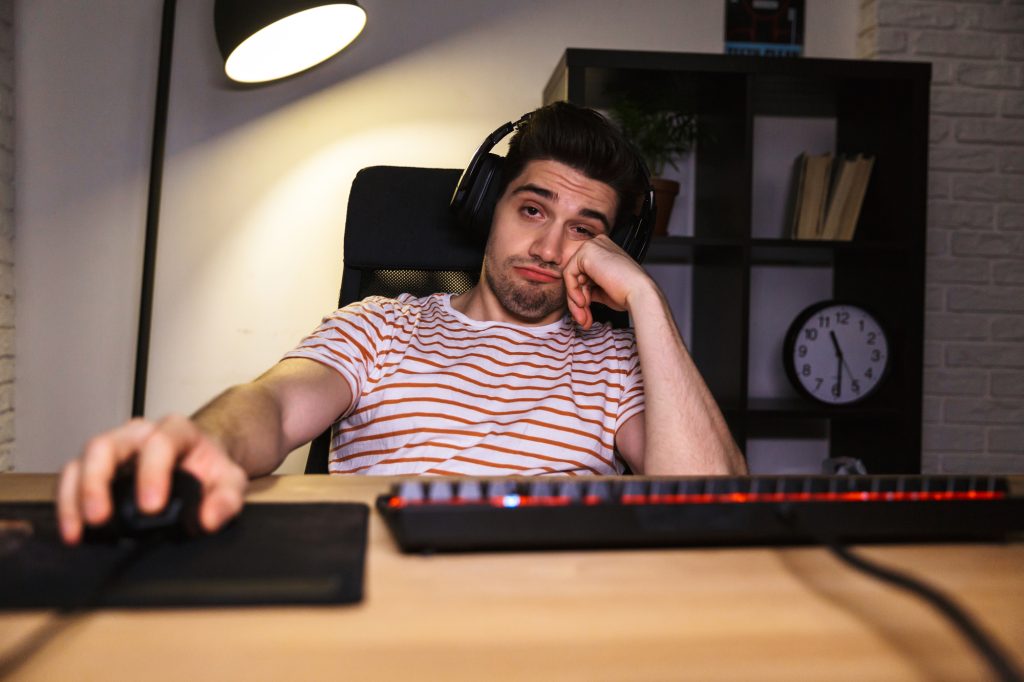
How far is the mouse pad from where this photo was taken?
0.39 metres

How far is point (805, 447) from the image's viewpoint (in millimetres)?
2352

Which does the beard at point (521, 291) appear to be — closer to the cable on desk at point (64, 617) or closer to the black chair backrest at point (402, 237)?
the black chair backrest at point (402, 237)

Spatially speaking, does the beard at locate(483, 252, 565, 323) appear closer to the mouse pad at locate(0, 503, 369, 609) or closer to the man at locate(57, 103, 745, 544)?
the man at locate(57, 103, 745, 544)

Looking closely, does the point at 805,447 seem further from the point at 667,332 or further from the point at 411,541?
the point at 411,541

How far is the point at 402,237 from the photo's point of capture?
4.86ft

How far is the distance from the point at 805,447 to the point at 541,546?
2.03 meters

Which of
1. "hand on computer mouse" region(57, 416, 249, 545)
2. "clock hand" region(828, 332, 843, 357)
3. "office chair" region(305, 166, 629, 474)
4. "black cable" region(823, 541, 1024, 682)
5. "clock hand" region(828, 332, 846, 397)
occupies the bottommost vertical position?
"black cable" region(823, 541, 1024, 682)

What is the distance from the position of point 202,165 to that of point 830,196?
167 centimetres

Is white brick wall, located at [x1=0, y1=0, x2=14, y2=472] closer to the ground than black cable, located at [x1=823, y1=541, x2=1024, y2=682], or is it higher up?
higher up

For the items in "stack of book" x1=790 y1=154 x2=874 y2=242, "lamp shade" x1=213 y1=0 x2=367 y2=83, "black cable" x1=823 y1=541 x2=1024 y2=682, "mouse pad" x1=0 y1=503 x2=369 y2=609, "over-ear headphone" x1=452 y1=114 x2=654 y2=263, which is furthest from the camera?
"stack of book" x1=790 y1=154 x2=874 y2=242

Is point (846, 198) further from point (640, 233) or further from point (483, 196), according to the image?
point (483, 196)

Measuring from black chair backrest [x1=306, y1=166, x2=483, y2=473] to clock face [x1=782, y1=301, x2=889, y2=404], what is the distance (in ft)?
3.20

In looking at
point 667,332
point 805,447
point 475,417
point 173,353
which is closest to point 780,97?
point 805,447

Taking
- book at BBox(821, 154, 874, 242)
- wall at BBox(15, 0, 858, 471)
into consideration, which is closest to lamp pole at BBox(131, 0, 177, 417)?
wall at BBox(15, 0, 858, 471)
